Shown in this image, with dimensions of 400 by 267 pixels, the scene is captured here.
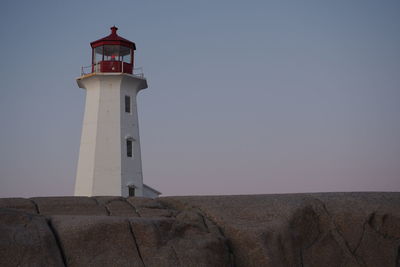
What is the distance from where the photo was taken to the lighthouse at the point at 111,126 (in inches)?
1191

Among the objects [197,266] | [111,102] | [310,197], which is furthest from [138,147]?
[197,266]

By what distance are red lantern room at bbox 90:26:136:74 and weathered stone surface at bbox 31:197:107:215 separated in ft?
69.5

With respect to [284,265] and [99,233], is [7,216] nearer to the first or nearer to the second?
[99,233]

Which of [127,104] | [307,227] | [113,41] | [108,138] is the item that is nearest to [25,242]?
[307,227]

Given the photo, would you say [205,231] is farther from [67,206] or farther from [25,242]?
[25,242]

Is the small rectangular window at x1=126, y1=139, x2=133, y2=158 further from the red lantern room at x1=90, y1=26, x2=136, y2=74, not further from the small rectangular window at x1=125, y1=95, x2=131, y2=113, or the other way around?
the red lantern room at x1=90, y1=26, x2=136, y2=74

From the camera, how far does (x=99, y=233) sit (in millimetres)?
9195

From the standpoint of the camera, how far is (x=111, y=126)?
31.1m

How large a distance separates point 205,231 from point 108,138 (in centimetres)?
2104

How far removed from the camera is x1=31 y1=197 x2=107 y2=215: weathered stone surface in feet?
35.4

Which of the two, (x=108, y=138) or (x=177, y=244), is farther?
(x=108, y=138)

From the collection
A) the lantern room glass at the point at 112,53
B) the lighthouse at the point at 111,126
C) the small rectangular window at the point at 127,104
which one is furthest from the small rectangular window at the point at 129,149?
the lantern room glass at the point at 112,53

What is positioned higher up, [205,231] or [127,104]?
[127,104]

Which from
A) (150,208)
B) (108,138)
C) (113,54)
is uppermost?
(113,54)
